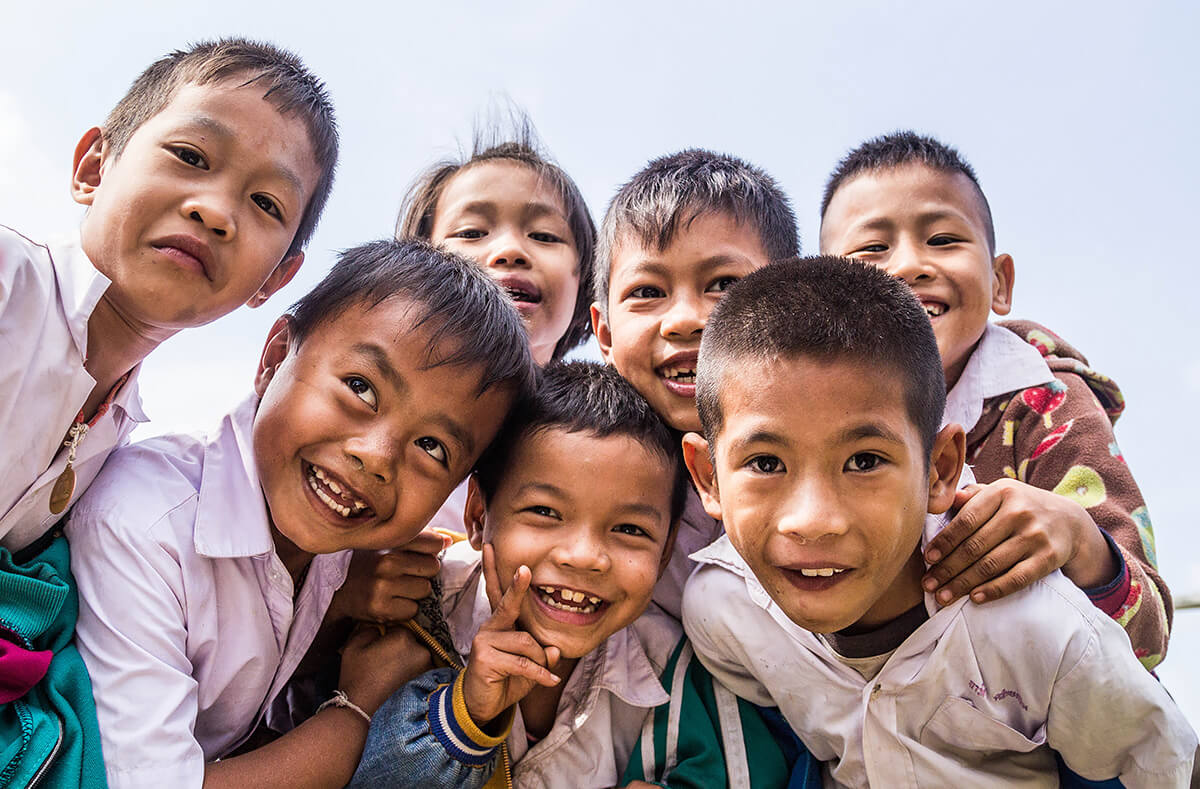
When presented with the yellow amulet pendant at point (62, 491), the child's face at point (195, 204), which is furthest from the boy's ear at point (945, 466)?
the yellow amulet pendant at point (62, 491)

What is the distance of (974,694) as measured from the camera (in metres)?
1.74

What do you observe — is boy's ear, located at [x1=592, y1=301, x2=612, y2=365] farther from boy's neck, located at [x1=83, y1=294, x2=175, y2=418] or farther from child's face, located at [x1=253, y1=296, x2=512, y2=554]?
boy's neck, located at [x1=83, y1=294, x2=175, y2=418]

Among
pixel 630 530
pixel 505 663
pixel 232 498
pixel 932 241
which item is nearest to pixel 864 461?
pixel 630 530

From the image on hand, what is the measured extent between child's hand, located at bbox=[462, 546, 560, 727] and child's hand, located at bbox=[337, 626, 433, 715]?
210 millimetres

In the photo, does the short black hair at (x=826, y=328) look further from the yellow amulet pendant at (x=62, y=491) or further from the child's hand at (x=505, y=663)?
the yellow amulet pendant at (x=62, y=491)

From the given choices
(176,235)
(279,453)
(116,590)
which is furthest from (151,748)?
(176,235)

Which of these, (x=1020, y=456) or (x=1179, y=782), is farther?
(x=1020, y=456)

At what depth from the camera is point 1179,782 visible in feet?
5.38

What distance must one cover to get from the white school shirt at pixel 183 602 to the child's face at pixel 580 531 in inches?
17.6

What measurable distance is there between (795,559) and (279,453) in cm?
104

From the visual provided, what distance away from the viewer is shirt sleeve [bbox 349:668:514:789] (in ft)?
5.67

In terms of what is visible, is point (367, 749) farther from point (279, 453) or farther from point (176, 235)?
point (176, 235)

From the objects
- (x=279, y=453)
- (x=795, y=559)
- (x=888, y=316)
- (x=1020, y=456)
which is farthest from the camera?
(x=1020, y=456)

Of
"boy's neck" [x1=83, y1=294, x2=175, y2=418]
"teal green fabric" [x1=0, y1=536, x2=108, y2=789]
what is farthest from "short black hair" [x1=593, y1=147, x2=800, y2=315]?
"teal green fabric" [x1=0, y1=536, x2=108, y2=789]
